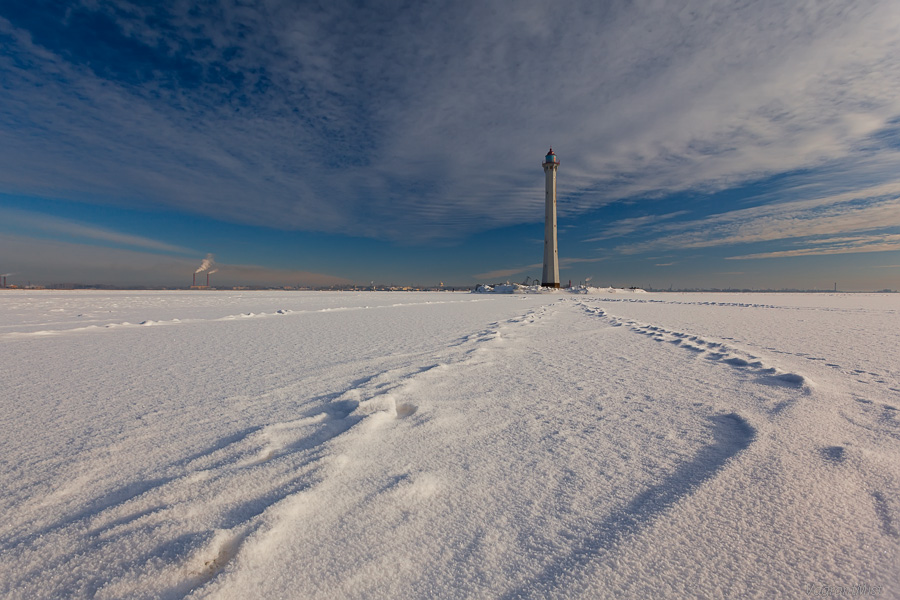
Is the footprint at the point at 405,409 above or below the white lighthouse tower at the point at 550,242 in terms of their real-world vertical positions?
below

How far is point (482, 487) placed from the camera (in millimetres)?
1388

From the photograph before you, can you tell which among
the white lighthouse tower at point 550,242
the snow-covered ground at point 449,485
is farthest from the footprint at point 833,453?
the white lighthouse tower at point 550,242

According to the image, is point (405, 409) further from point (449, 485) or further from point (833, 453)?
point (833, 453)

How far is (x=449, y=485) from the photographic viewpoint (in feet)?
4.60

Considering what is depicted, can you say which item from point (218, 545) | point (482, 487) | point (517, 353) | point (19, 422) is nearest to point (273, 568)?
point (218, 545)

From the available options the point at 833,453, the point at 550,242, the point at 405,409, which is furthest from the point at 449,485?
the point at 550,242

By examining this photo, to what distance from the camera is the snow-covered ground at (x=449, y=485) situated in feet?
3.17

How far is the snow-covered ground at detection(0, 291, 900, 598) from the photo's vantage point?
97 centimetres

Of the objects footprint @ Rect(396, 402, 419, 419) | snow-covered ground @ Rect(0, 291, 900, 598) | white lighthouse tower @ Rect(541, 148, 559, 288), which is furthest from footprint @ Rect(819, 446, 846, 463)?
white lighthouse tower @ Rect(541, 148, 559, 288)

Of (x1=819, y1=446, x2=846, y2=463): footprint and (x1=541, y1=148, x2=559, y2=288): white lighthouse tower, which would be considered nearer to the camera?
(x1=819, y1=446, x2=846, y2=463): footprint

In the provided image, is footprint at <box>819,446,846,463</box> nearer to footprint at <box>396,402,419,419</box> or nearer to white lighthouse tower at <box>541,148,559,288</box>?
footprint at <box>396,402,419,419</box>

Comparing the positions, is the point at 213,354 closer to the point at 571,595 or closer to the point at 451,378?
the point at 451,378

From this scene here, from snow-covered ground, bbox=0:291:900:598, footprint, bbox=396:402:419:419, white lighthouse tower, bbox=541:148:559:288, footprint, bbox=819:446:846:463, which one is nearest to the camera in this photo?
snow-covered ground, bbox=0:291:900:598

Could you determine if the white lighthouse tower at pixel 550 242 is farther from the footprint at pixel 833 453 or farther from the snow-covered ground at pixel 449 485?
the footprint at pixel 833 453
